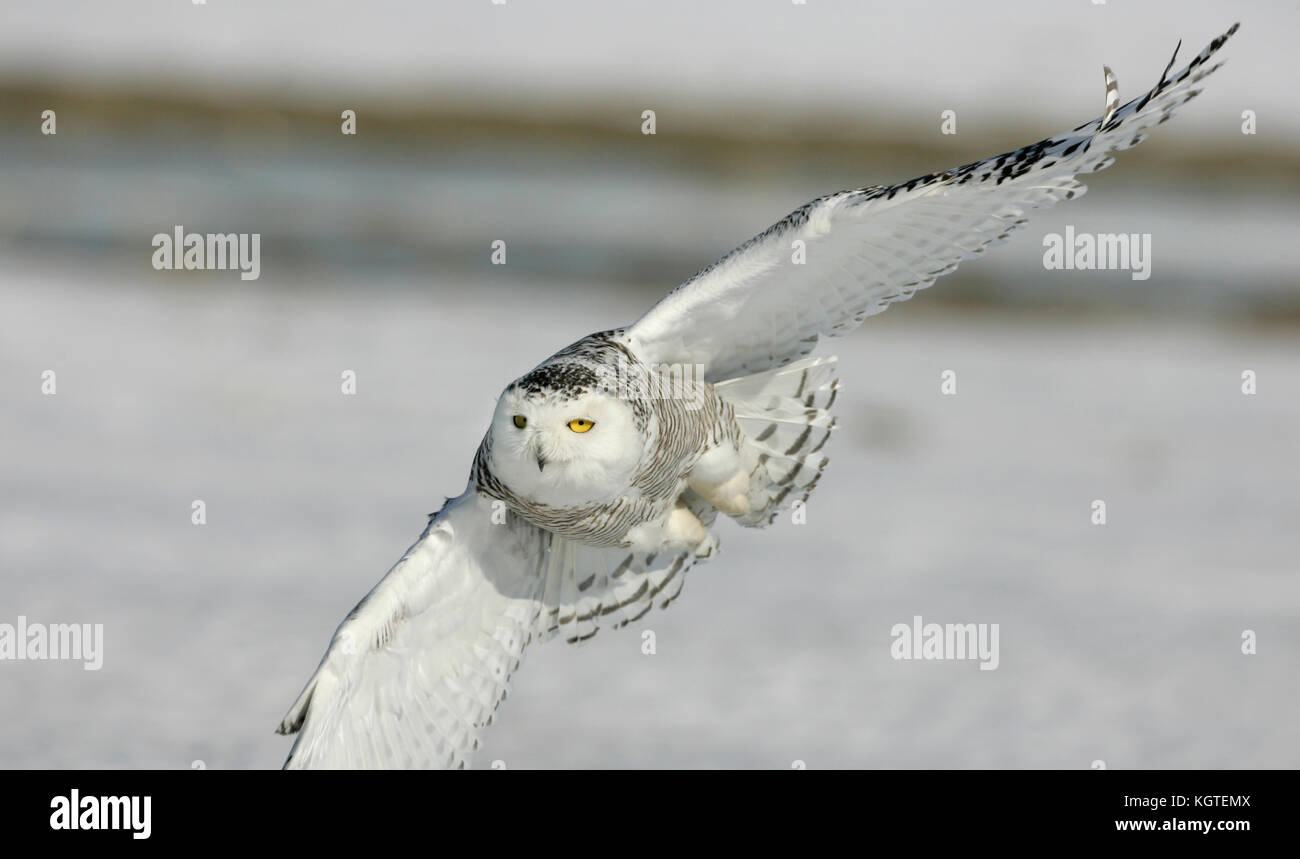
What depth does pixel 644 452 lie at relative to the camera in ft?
12.4

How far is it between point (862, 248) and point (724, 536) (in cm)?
446

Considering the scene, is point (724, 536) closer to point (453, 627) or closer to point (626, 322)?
point (626, 322)

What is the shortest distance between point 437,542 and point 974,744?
3.07 meters

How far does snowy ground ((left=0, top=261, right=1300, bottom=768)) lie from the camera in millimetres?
5992

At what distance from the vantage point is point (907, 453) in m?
9.69

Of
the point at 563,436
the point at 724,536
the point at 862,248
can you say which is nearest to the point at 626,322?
the point at 724,536

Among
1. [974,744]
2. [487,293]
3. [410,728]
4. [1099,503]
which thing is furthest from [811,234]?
[487,293]

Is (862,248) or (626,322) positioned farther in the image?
(626,322)

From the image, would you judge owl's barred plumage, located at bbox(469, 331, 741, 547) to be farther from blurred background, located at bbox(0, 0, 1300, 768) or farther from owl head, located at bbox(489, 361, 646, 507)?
blurred background, located at bbox(0, 0, 1300, 768)

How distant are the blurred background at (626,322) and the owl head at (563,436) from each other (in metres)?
2.19

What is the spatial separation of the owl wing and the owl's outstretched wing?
76cm

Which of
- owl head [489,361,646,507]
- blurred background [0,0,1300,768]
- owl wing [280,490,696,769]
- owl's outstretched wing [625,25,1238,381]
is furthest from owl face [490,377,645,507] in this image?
blurred background [0,0,1300,768]

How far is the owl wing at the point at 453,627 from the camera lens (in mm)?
3891

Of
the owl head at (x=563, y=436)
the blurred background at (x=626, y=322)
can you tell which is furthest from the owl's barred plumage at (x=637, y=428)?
the blurred background at (x=626, y=322)
